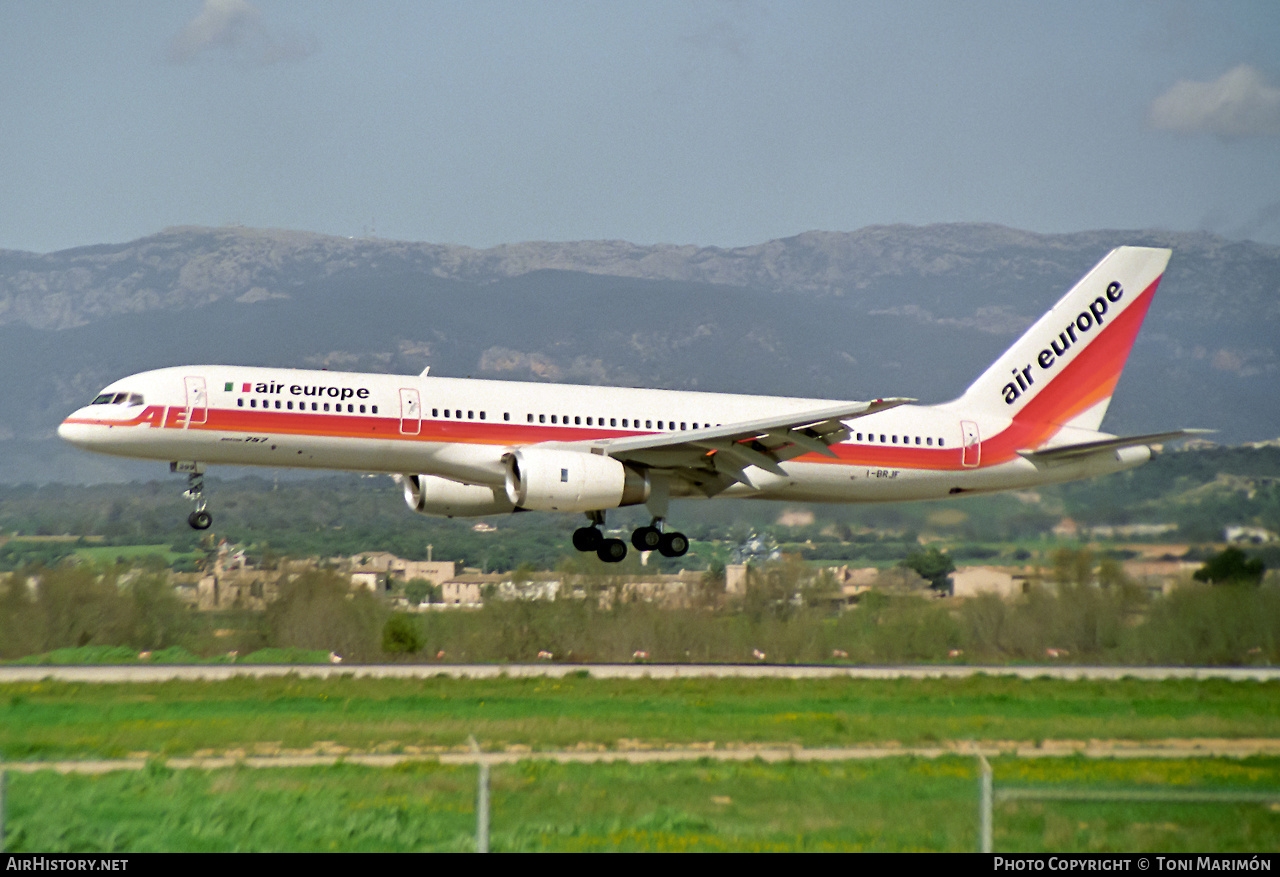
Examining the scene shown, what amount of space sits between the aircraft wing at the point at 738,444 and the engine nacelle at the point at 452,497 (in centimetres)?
343

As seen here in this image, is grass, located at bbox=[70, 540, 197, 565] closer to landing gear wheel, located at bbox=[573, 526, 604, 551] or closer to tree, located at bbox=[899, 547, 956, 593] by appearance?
landing gear wheel, located at bbox=[573, 526, 604, 551]

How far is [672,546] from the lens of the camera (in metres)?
35.9

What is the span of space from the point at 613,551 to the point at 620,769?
1671cm

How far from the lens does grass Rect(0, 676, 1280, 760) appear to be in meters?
23.1

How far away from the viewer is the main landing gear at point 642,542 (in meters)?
35.8

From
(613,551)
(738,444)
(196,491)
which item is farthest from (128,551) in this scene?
(738,444)

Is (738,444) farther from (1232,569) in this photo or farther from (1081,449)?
(1232,569)

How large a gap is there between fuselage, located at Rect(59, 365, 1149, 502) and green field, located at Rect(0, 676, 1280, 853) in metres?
5.12

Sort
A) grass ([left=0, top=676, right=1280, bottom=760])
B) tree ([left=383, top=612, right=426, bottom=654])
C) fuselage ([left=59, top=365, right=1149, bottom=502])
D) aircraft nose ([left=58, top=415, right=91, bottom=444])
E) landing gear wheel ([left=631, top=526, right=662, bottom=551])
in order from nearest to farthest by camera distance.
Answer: grass ([left=0, top=676, right=1280, bottom=760])
aircraft nose ([left=58, top=415, right=91, bottom=444])
fuselage ([left=59, top=365, right=1149, bottom=502])
landing gear wheel ([left=631, top=526, right=662, bottom=551])
tree ([left=383, top=612, right=426, bottom=654])

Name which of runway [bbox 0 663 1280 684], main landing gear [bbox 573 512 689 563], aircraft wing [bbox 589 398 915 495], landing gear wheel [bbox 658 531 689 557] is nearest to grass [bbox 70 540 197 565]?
runway [bbox 0 663 1280 684]

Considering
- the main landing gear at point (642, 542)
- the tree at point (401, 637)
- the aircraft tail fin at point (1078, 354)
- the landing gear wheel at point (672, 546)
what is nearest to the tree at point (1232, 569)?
the aircraft tail fin at point (1078, 354)

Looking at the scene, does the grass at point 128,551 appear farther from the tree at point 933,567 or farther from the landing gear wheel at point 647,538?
the tree at point 933,567

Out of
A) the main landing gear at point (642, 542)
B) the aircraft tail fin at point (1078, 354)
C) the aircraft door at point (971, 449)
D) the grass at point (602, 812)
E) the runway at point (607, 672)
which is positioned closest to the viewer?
the grass at point (602, 812)
